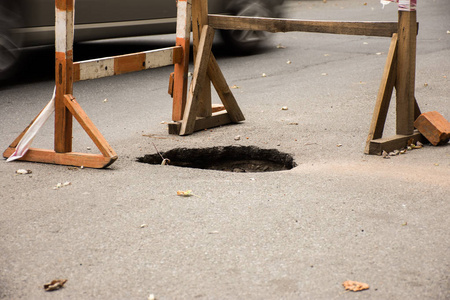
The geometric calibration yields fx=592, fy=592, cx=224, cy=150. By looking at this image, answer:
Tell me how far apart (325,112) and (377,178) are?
2199 millimetres

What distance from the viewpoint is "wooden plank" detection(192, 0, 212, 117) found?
5.39 m

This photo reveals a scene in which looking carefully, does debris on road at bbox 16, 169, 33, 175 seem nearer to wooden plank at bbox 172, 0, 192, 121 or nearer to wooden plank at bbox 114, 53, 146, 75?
wooden plank at bbox 114, 53, 146, 75

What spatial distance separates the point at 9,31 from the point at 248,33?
402cm

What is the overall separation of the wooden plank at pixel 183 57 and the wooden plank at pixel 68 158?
132 centimetres

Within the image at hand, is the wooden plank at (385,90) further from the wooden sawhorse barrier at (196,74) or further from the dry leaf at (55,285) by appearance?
the dry leaf at (55,285)

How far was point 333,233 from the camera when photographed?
123 inches

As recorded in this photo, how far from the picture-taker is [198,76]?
17.8ft

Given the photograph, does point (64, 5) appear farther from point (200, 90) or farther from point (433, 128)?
point (433, 128)

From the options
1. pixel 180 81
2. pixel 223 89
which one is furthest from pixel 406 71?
pixel 180 81

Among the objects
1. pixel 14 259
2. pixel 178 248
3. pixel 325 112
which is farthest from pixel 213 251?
pixel 325 112

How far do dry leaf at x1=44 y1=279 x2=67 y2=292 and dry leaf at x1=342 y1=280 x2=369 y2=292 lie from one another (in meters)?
1.25

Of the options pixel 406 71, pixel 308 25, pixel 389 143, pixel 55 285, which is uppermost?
pixel 308 25

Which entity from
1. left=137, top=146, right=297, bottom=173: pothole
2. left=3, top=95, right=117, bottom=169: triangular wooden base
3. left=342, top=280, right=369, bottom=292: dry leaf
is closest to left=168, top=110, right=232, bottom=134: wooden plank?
left=137, top=146, right=297, bottom=173: pothole

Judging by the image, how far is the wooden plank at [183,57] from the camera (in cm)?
524
